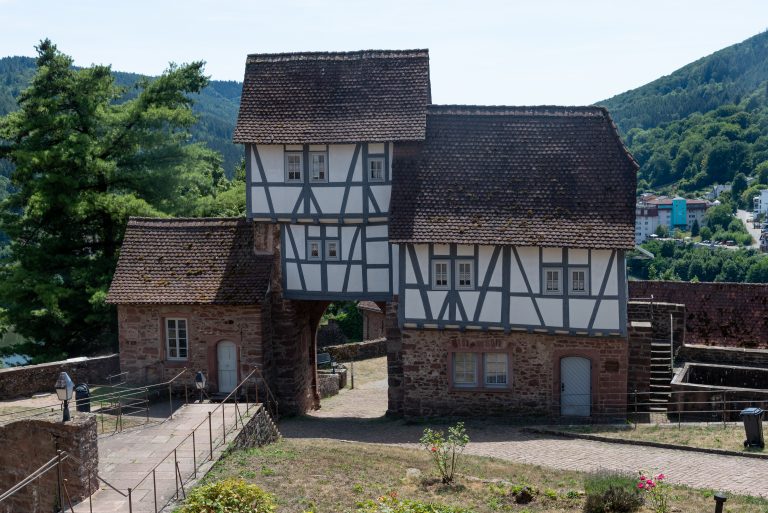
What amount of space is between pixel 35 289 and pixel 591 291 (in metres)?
19.6

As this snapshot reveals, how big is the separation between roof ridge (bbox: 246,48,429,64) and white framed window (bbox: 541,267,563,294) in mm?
7464

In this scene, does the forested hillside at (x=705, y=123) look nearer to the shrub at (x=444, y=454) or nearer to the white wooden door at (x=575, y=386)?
the white wooden door at (x=575, y=386)

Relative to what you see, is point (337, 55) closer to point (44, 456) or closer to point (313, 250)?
point (313, 250)

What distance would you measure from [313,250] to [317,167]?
248cm

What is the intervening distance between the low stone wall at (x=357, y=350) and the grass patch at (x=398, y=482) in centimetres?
1794

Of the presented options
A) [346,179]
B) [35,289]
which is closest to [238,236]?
[346,179]

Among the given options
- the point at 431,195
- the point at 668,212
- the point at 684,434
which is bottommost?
the point at 684,434

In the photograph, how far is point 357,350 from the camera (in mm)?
39125

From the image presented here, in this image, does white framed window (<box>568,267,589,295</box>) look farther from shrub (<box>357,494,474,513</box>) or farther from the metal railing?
shrub (<box>357,494,474,513</box>)

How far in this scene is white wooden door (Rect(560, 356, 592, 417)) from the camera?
80.0 ft

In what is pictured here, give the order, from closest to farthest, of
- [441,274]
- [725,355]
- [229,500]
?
[229,500] < [441,274] < [725,355]

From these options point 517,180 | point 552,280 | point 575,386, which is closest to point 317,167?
point 517,180

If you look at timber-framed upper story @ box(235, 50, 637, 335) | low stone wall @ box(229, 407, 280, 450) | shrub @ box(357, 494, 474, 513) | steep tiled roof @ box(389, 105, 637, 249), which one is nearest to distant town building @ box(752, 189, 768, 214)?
steep tiled roof @ box(389, 105, 637, 249)

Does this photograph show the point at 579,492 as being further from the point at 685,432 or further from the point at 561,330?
the point at 561,330
